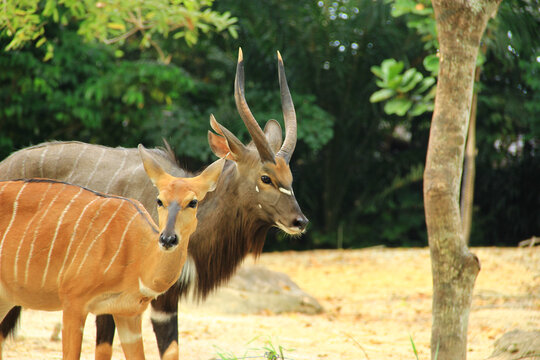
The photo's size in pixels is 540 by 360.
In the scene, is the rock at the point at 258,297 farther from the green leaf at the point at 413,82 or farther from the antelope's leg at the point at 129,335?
the antelope's leg at the point at 129,335

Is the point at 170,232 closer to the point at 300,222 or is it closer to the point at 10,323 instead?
the point at 300,222

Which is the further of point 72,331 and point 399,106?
point 399,106

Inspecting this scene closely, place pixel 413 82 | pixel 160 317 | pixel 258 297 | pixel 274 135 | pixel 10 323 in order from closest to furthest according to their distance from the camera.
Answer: pixel 160 317, pixel 10 323, pixel 274 135, pixel 413 82, pixel 258 297

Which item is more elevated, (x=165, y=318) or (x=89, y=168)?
(x=89, y=168)

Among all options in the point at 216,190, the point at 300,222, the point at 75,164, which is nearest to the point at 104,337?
the point at 216,190

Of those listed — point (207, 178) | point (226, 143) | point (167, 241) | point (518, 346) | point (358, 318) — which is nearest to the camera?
point (167, 241)

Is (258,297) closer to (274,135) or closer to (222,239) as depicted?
(274,135)

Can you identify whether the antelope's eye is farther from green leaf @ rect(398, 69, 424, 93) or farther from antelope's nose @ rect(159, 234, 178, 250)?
green leaf @ rect(398, 69, 424, 93)

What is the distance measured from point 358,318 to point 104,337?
11.7 ft

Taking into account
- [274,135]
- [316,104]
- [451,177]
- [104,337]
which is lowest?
[104,337]

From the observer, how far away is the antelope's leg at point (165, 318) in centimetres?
340

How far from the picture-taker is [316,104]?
11742 mm

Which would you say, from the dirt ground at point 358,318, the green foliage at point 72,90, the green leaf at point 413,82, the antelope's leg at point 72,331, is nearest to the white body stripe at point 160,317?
the dirt ground at point 358,318

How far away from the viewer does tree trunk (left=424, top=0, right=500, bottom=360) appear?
10.4 feet
